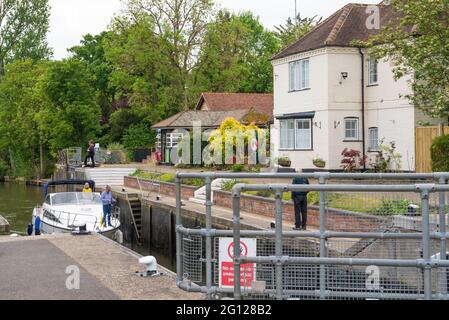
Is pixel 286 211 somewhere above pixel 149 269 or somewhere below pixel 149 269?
above

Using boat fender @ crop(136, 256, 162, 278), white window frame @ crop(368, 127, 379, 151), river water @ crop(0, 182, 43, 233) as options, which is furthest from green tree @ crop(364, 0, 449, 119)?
river water @ crop(0, 182, 43, 233)

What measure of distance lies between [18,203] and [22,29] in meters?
39.3

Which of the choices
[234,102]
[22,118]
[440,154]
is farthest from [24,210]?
[22,118]

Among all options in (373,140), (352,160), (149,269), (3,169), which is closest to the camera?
(149,269)

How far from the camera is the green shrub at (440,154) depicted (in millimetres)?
24406

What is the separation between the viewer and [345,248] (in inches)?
360

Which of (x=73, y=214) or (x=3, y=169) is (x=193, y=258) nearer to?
(x=73, y=214)

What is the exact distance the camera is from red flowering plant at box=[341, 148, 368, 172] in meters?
33.3

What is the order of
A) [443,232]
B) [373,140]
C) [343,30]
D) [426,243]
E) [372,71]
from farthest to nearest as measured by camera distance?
[343,30] < [373,140] < [372,71] < [443,232] < [426,243]

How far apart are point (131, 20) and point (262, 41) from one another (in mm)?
30075

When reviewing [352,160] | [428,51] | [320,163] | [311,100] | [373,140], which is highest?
[428,51]

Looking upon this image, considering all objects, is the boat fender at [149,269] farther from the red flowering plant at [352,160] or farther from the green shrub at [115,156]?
the green shrub at [115,156]

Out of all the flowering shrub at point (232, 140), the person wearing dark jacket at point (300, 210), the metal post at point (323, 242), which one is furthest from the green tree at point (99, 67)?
the metal post at point (323, 242)
